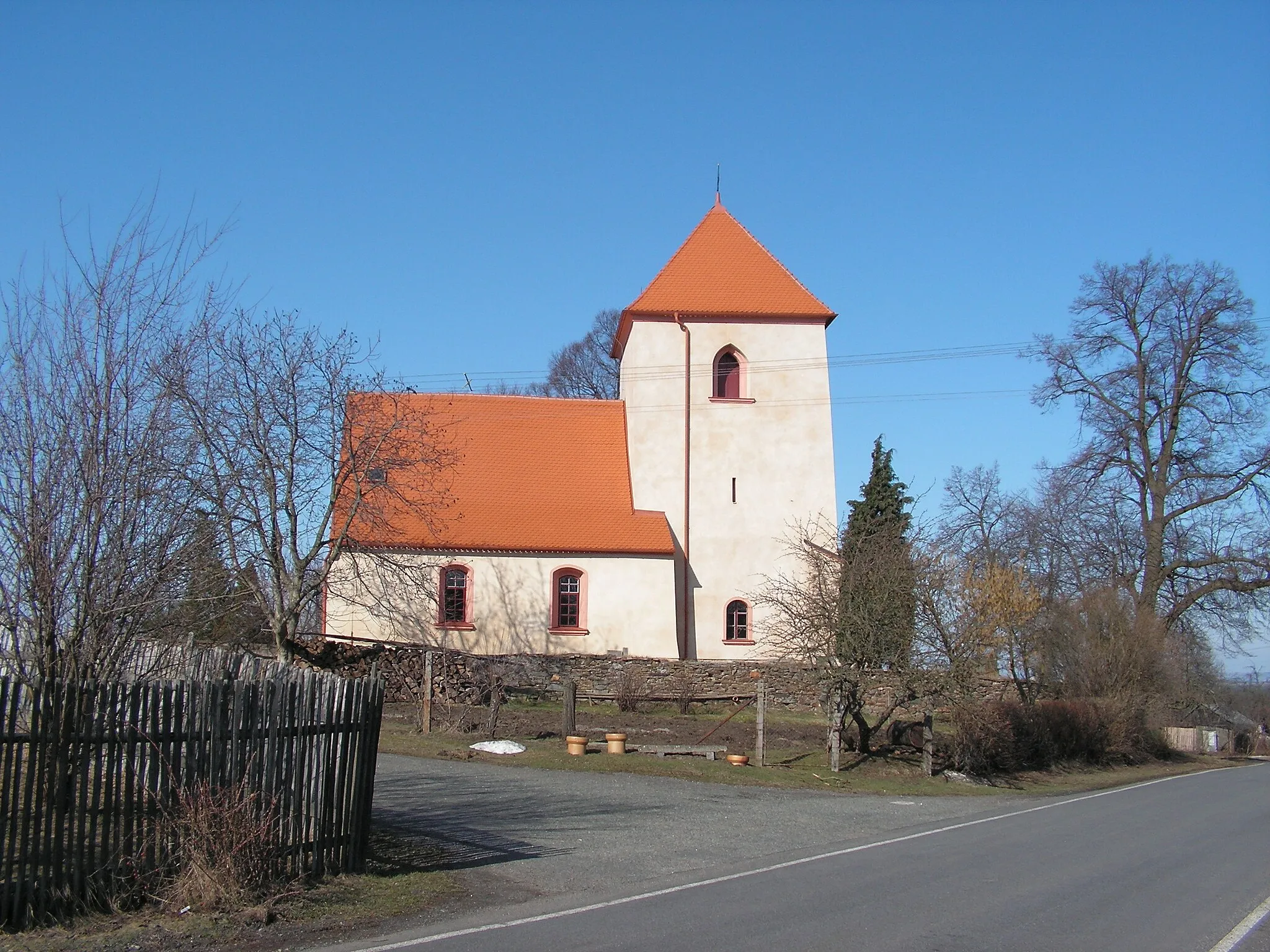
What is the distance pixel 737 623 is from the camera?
34750 mm

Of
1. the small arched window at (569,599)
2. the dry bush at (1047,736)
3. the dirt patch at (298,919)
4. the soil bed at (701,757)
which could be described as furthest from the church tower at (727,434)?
the dirt patch at (298,919)

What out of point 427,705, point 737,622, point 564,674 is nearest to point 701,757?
point 427,705

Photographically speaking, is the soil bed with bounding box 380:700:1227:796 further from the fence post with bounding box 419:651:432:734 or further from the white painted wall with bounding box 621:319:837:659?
the white painted wall with bounding box 621:319:837:659

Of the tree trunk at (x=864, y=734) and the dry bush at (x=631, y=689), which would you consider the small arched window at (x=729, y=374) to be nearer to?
the dry bush at (x=631, y=689)

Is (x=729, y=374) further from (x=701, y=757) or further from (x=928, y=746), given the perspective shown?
(x=701, y=757)

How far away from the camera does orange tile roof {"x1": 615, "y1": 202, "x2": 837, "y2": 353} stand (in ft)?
117

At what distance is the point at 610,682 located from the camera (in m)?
30.9

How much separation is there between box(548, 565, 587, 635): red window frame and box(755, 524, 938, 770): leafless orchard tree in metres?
9.97

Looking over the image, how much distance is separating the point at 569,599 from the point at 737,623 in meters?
5.40

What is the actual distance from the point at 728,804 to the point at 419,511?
16.1m

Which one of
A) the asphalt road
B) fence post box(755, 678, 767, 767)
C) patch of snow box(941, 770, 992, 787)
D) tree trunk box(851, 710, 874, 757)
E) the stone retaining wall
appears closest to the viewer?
the asphalt road

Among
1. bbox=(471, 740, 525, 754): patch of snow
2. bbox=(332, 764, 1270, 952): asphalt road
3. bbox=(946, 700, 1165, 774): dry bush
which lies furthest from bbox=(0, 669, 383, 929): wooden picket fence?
bbox=(946, 700, 1165, 774): dry bush

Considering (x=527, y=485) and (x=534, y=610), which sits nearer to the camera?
(x=534, y=610)

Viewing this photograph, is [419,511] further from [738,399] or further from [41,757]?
[41,757]
